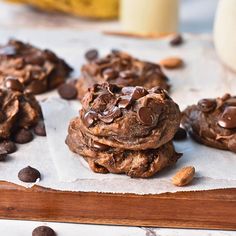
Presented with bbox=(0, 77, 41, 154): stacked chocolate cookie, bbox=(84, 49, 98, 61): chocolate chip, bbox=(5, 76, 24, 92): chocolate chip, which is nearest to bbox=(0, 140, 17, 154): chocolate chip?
bbox=(0, 77, 41, 154): stacked chocolate cookie

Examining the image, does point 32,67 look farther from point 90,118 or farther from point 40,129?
point 90,118

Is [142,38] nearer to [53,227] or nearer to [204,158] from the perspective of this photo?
[204,158]

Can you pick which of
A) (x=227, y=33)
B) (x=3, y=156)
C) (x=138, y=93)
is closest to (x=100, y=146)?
(x=138, y=93)

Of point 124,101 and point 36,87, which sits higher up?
point 124,101

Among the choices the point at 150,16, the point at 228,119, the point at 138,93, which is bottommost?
the point at 150,16

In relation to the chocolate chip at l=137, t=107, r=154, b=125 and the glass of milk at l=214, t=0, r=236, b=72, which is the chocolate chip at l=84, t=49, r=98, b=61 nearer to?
the glass of milk at l=214, t=0, r=236, b=72

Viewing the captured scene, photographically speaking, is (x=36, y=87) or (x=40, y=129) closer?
(x=40, y=129)
